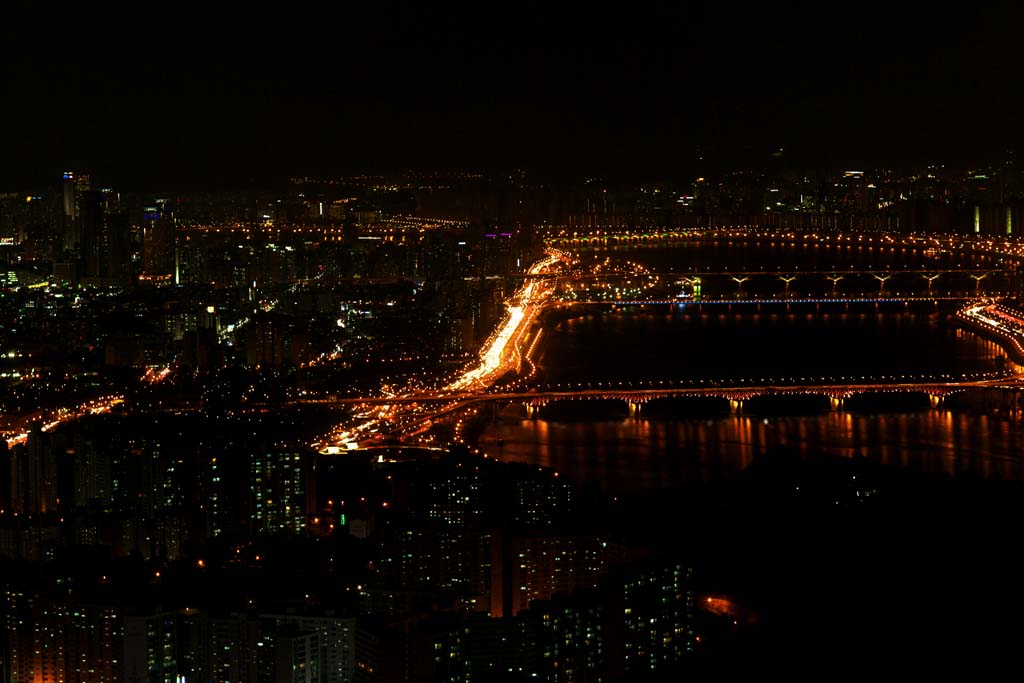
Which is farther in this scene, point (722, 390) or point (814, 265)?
point (814, 265)

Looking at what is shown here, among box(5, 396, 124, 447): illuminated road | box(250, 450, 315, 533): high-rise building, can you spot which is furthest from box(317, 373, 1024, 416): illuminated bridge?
box(250, 450, 315, 533): high-rise building

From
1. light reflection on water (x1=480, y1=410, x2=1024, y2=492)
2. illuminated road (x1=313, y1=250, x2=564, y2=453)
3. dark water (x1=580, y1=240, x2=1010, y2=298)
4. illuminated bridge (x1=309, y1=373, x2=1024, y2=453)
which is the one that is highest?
dark water (x1=580, y1=240, x2=1010, y2=298)

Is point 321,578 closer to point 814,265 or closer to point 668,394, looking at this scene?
point 668,394

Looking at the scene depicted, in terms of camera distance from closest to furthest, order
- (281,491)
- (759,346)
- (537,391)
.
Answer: (281,491) < (537,391) < (759,346)

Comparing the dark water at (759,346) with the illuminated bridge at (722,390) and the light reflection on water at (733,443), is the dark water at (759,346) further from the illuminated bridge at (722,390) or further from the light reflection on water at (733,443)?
the light reflection on water at (733,443)

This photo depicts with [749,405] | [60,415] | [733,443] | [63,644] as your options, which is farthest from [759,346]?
[63,644]

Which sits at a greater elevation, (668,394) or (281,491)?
(281,491)

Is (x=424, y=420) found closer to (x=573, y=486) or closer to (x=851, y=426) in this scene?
(x=851, y=426)

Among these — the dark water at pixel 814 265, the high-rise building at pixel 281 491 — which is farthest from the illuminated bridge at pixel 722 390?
the dark water at pixel 814 265

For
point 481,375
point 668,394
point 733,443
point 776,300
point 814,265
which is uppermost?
point 814,265

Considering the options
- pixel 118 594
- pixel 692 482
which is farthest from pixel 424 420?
pixel 118 594

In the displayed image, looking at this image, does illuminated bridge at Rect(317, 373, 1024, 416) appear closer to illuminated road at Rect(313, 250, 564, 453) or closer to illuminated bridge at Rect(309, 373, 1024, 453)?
illuminated bridge at Rect(309, 373, 1024, 453)
